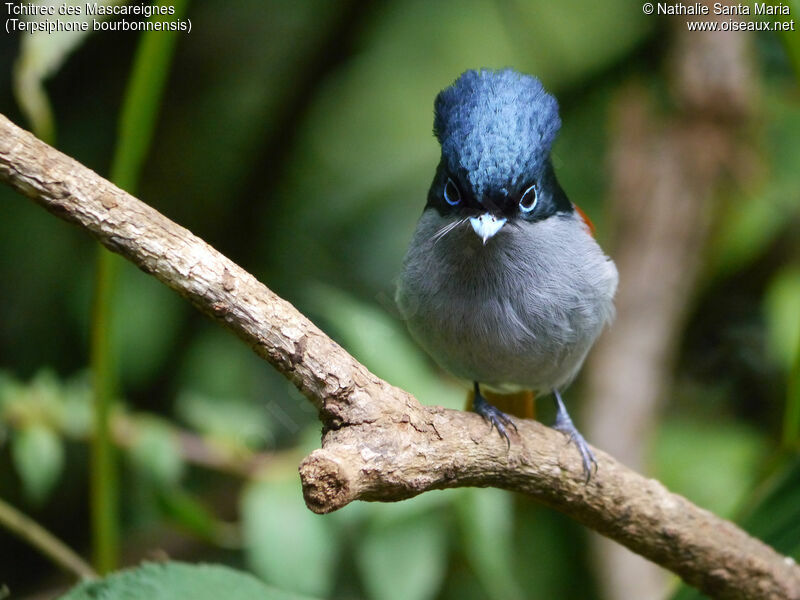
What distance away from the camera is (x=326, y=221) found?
5.00 metres

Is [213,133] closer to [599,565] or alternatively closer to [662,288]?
[662,288]

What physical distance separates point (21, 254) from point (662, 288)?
11.3 ft

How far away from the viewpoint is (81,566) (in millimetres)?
2650

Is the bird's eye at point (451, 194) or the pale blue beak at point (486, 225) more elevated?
the bird's eye at point (451, 194)

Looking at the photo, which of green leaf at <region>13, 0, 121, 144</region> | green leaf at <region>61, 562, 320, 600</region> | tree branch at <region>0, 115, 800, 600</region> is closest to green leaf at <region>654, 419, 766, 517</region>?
tree branch at <region>0, 115, 800, 600</region>

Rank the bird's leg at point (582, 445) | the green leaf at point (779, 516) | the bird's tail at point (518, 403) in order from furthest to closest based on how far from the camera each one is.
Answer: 1. the bird's tail at point (518, 403)
2. the green leaf at point (779, 516)
3. the bird's leg at point (582, 445)

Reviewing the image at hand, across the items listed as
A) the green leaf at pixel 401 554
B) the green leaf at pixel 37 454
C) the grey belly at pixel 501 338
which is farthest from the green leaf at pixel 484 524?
the green leaf at pixel 37 454

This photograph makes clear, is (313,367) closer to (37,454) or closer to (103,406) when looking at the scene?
(103,406)

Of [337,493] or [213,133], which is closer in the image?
[337,493]

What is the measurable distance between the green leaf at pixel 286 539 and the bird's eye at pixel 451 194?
1.33 m

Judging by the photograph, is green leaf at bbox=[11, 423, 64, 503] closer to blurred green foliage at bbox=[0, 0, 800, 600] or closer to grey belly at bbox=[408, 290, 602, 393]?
blurred green foliage at bbox=[0, 0, 800, 600]

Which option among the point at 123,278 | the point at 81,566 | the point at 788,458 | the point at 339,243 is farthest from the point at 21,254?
the point at 788,458

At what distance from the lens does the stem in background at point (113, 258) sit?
2197mm

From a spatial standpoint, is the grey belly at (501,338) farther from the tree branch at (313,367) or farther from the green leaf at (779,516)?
the green leaf at (779,516)
